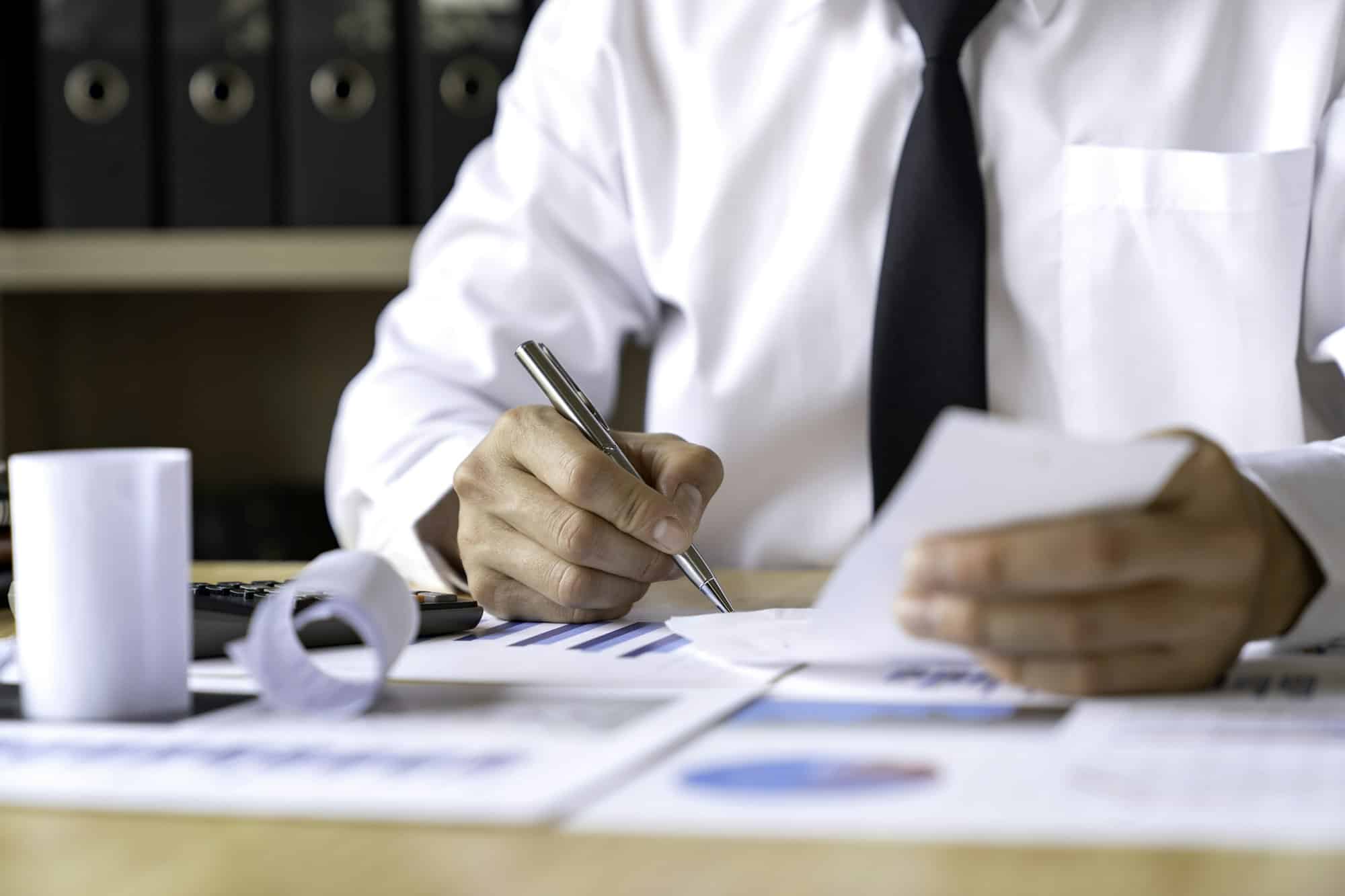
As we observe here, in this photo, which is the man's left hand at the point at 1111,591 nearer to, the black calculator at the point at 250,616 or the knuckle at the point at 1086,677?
the knuckle at the point at 1086,677

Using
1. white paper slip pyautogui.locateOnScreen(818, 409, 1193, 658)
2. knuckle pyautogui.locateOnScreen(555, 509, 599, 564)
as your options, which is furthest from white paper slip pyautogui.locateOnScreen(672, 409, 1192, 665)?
knuckle pyautogui.locateOnScreen(555, 509, 599, 564)

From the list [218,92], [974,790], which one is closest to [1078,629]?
[974,790]

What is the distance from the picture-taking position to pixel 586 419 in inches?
30.6

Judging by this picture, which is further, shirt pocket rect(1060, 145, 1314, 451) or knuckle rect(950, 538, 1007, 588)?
shirt pocket rect(1060, 145, 1314, 451)

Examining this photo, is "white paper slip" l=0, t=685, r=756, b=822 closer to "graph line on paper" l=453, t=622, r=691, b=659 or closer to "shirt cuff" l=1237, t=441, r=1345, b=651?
"graph line on paper" l=453, t=622, r=691, b=659

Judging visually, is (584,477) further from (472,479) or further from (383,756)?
(383,756)

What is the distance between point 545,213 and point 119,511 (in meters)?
0.70

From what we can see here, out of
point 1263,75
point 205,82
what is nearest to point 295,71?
point 205,82

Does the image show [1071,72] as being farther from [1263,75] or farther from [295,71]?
[295,71]

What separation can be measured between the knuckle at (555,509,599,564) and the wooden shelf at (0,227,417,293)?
0.77 meters

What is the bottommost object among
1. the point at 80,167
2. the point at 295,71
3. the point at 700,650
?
the point at 700,650

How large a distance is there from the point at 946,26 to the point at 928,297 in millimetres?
186

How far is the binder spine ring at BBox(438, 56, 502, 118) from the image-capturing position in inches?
55.9

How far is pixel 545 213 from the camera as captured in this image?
1.16 m
